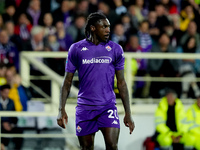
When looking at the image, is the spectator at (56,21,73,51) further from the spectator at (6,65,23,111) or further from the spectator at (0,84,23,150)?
the spectator at (0,84,23,150)

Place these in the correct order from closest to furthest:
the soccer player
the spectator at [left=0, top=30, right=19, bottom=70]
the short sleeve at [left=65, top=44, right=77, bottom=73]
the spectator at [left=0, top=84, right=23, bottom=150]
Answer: the soccer player, the short sleeve at [left=65, top=44, right=77, bottom=73], the spectator at [left=0, top=84, right=23, bottom=150], the spectator at [left=0, top=30, right=19, bottom=70]

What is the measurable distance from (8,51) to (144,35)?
279cm

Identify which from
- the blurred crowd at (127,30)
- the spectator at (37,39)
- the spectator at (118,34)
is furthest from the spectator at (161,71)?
the spectator at (37,39)

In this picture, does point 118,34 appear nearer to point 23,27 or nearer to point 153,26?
point 153,26

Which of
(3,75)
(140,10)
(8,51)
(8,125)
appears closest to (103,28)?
(8,125)

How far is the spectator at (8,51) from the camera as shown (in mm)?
10445

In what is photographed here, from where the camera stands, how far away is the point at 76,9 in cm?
1227

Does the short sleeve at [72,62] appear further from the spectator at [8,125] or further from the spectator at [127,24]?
the spectator at [127,24]

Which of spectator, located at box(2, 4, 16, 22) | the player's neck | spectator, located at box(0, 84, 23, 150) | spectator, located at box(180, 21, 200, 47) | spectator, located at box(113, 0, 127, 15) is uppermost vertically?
the player's neck

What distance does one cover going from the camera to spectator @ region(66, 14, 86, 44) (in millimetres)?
11008

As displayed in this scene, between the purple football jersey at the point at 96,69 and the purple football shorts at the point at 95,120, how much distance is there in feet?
0.20

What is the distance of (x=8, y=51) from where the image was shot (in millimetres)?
10500

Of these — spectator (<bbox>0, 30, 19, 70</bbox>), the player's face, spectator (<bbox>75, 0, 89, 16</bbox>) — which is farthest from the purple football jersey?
spectator (<bbox>75, 0, 89, 16</bbox>)

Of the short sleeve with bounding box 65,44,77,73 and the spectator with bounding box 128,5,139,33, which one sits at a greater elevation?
the short sleeve with bounding box 65,44,77,73
